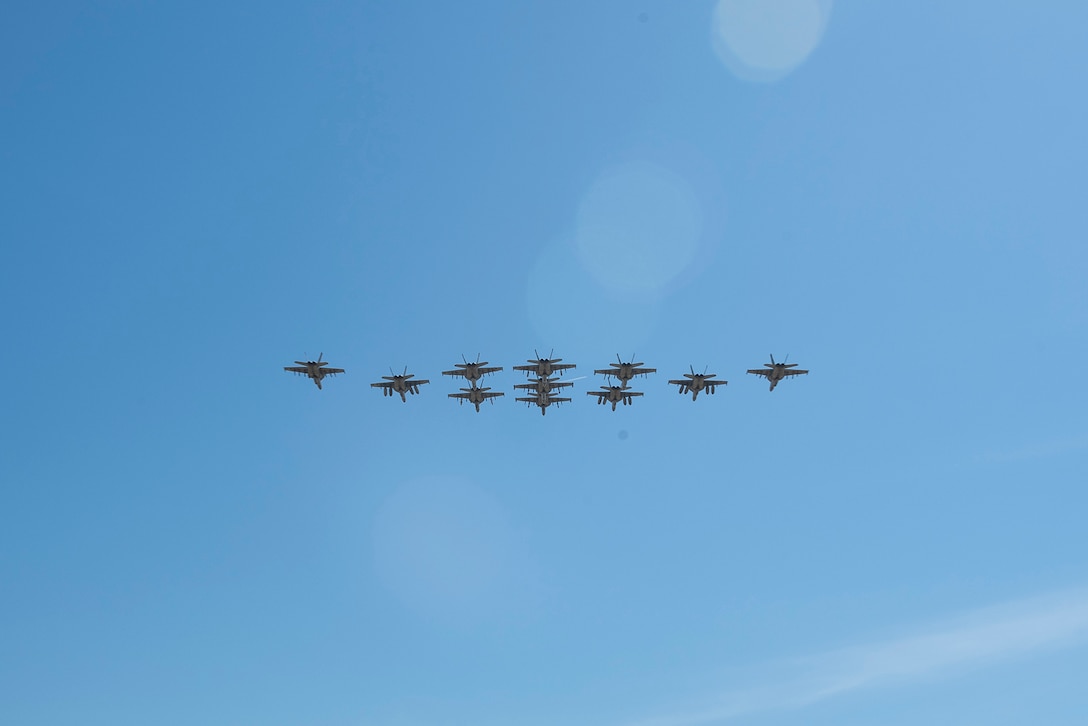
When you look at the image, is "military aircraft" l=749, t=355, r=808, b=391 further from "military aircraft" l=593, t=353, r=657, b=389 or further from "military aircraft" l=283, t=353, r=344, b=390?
"military aircraft" l=283, t=353, r=344, b=390

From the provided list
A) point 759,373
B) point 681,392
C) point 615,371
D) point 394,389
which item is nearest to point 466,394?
point 394,389

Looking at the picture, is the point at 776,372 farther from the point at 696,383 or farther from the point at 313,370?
the point at 313,370

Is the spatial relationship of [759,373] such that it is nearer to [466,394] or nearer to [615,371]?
[615,371]

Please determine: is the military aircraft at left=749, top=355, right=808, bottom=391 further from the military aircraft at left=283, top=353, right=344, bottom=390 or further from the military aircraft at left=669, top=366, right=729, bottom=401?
the military aircraft at left=283, top=353, right=344, bottom=390

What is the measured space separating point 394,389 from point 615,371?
101 feet

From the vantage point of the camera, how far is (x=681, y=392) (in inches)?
4269

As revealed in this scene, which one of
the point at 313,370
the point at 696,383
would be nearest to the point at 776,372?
the point at 696,383

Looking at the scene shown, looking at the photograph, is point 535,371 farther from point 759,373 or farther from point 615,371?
point 759,373

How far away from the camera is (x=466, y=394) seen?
363ft

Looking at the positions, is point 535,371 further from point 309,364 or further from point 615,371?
point 309,364

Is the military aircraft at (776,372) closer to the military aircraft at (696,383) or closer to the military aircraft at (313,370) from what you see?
the military aircraft at (696,383)

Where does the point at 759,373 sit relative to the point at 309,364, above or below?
below

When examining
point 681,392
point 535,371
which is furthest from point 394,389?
point 681,392

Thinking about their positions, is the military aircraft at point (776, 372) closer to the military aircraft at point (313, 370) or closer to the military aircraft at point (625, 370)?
the military aircraft at point (625, 370)
